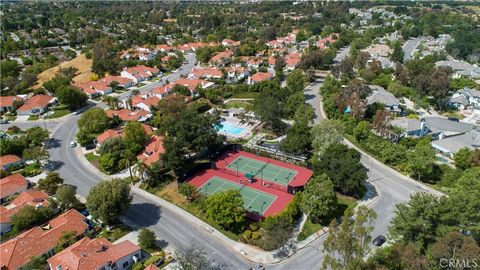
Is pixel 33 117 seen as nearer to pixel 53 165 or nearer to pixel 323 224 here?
pixel 53 165

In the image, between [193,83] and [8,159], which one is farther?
[193,83]

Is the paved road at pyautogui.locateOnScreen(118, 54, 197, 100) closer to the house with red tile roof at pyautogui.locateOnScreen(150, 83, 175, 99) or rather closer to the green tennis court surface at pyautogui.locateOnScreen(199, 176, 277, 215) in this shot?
the house with red tile roof at pyautogui.locateOnScreen(150, 83, 175, 99)

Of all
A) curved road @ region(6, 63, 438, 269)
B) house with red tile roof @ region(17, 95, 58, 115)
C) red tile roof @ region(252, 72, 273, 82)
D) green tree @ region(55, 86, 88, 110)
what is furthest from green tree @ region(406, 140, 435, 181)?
house with red tile roof @ region(17, 95, 58, 115)

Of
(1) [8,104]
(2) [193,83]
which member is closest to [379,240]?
(2) [193,83]

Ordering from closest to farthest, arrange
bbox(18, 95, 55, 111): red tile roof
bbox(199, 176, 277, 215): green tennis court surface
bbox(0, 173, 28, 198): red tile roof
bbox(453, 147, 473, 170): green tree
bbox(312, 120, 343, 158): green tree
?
bbox(199, 176, 277, 215): green tennis court surface
bbox(0, 173, 28, 198): red tile roof
bbox(453, 147, 473, 170): green tree
bbox(312, 120, 343, 158): green tree
bbox(18, 95, 55, 111): red tile roof

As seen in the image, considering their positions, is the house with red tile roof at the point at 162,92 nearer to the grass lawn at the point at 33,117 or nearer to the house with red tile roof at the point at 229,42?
the grass lawn at the point at 33,117

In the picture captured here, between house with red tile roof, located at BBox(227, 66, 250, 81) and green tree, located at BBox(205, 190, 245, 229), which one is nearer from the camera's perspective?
green tree, located at BBox(205, 190, 245, 229)

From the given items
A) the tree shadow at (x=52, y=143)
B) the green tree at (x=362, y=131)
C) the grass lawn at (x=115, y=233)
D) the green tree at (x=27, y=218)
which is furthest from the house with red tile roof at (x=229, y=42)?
the green tree at (x=27, y=218)
